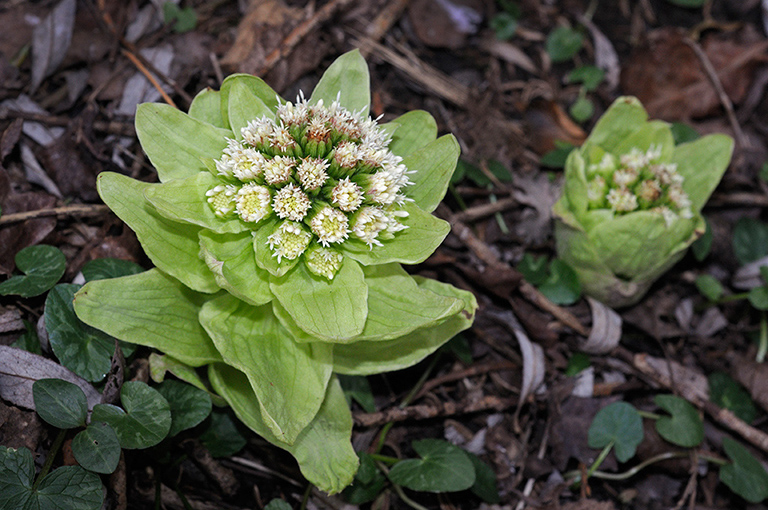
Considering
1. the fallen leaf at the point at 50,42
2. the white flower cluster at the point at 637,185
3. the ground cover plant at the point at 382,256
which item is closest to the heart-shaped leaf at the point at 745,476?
the ground cover plant at the point at 382,256

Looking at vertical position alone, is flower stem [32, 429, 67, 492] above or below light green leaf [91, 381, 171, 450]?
below

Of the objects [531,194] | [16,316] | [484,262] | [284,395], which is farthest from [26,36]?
[531,194]

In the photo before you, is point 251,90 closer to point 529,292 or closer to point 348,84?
point 348,84

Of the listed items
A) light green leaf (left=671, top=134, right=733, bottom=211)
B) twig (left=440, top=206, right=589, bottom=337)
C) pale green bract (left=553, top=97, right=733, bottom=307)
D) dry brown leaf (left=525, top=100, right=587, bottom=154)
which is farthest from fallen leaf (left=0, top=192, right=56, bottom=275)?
light green leaf (left=671, top=134, right=733, bottom=211)

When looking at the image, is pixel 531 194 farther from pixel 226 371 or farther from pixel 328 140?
pixel 226 371

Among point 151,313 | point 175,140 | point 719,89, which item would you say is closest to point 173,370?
point 151,313

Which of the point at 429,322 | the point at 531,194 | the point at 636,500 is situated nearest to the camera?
the point at 429,322

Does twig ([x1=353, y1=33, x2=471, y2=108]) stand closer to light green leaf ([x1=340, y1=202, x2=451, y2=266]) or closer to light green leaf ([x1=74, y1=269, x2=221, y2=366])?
light green leaf ([x1=340, y1=202, x2=451, y2=266])

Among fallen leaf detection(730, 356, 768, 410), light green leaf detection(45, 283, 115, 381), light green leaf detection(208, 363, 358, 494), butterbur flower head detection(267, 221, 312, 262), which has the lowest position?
fallen leaf detection(730, 356, 768, 410)
